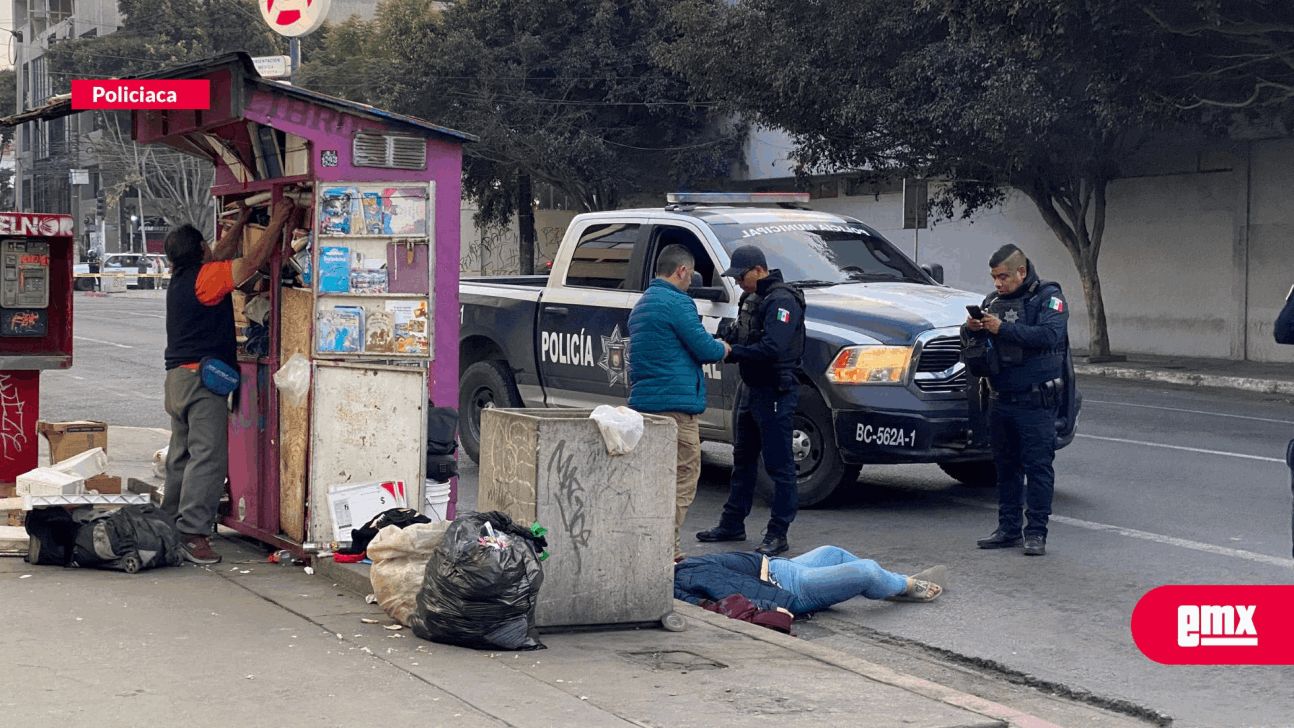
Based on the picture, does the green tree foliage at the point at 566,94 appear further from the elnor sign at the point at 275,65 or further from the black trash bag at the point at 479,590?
the black trash bag at the point at 479,590

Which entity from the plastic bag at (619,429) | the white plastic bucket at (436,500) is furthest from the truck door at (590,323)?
the plastic bag at (619,429)

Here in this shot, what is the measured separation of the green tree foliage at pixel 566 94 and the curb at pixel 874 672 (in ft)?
94.8

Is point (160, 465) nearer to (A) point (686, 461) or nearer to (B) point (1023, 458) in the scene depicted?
(A) point (686, 461)

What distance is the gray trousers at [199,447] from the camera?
7.59 metres

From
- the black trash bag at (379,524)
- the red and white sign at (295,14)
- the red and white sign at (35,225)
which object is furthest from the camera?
the red and white sign at (295,14)

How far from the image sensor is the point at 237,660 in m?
5.49

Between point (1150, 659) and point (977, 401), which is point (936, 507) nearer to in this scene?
point (977, 401)

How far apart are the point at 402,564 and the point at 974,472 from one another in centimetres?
558

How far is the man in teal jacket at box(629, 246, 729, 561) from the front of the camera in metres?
7.68

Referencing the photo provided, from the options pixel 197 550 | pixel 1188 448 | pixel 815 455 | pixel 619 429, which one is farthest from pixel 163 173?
pixel 619 429

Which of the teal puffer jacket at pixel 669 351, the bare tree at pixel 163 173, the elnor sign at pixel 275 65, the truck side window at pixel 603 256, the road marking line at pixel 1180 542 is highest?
the bare tree at pixel 163 173

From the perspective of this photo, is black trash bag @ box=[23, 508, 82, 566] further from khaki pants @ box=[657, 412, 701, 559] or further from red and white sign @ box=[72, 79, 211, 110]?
khaki pants @ box=[657, 412, 701, 559]

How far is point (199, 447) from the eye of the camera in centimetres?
767

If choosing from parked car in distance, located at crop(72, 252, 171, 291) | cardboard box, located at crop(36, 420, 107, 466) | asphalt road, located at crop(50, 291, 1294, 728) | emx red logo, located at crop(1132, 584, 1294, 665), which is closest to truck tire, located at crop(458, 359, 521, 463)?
asphalt road, located at crop(50, 291, 1294, 728)
